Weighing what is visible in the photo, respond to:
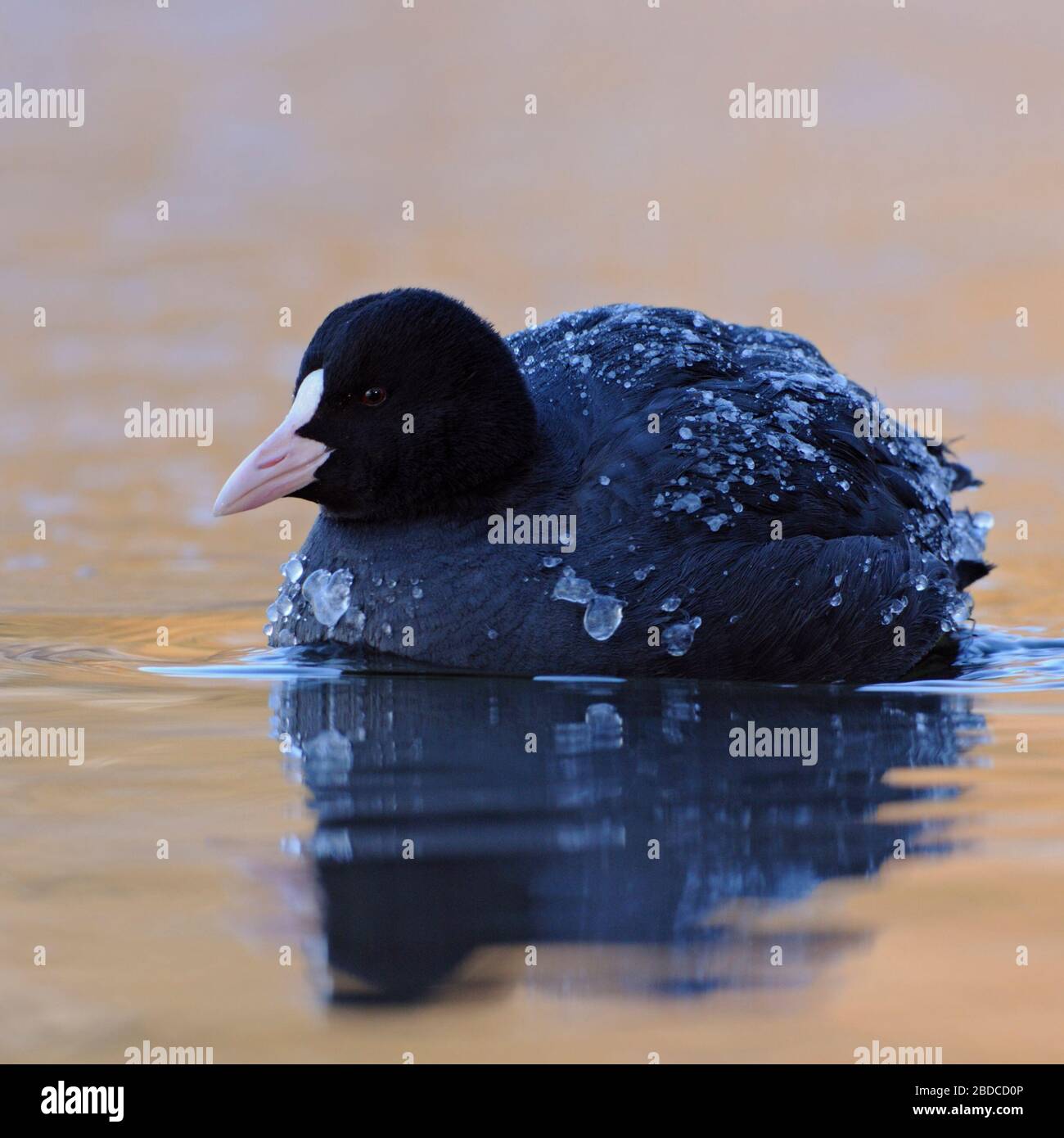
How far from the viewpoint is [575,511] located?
700 cm

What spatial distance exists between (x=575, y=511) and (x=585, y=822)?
1969 millimetres

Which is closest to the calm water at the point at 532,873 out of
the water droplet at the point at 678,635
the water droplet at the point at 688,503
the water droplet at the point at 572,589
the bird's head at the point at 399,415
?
the water droplet at the point at 678,635

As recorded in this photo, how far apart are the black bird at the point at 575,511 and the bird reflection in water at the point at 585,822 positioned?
0.68ft

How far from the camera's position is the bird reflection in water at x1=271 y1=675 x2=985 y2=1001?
421cm

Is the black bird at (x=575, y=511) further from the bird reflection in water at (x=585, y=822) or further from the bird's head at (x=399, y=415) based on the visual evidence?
the bird reflection in water at (x=585, y=822)

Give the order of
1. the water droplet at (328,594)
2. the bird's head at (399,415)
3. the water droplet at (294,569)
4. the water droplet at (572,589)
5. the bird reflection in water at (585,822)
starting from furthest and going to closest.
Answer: the water droplet at (294,569), the water droplet at (328,594), the bird's head at (399,415), the water droplet at (572,589), the bird reflection in water at (585,822)

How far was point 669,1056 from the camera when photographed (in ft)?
12.2

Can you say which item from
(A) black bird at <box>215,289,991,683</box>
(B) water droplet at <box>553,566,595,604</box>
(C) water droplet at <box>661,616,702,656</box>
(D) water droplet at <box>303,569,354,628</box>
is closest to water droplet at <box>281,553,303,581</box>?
(A) black bird at <box>215,289,991,683</box>

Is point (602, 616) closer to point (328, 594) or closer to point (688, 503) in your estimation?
point (688, 503)

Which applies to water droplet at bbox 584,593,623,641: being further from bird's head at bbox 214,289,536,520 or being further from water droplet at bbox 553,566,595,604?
bird's head at bbox 214,289,536,520

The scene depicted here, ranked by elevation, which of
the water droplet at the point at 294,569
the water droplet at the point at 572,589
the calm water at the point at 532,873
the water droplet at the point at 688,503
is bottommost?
the calm water at the point at 532,873

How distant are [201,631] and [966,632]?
10.4 feet

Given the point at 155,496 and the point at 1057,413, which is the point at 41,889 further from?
the point at 1057,413

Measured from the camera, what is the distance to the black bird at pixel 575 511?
271 inches
